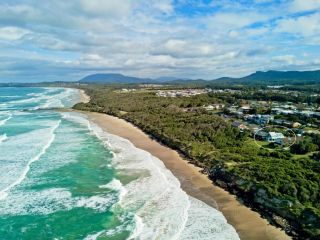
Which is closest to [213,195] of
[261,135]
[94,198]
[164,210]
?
[164,210]

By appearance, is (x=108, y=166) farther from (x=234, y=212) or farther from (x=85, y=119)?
(x=85, y=119)

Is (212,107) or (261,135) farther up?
(212,107)

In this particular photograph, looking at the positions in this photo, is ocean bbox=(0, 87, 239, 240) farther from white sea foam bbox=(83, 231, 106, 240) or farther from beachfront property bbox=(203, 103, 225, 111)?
beachfront property bbox=(203, 103, 225, 111)

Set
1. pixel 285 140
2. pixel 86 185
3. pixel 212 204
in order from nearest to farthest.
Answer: pixel 212 204
pixel 86 185
pixel 285 140

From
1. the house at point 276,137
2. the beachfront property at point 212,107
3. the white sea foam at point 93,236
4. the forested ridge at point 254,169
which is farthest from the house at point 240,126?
the white sea foam at point 93,236

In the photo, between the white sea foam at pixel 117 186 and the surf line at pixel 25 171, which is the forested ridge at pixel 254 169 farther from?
the surf line at pixel 25 171

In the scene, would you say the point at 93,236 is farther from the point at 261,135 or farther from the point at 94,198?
the point at 261,135

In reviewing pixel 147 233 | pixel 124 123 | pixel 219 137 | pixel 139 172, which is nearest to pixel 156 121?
pixel 124 123
